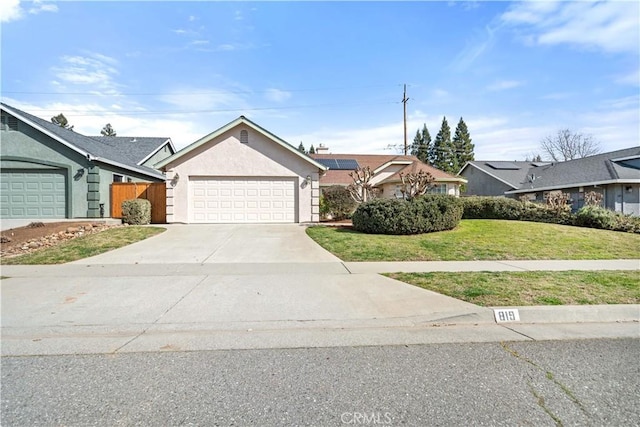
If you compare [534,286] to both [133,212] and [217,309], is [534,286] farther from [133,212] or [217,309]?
[133,212]

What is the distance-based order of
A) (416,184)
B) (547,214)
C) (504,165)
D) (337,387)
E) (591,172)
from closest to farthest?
(337,387) < (416,184) < (547,214) < (591,172) < (504,165)

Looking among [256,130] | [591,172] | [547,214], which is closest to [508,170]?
[591,172]

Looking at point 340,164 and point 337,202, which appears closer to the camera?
point 337,202

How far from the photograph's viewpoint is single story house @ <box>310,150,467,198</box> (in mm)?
26281

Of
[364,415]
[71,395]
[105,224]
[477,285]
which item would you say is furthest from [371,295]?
[105,224]

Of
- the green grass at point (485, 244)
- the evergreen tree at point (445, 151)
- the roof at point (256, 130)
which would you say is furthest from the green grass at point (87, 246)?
the evergreen tree at point (445, 151)

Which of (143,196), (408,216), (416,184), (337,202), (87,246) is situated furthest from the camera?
(337,202)

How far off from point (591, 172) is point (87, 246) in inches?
1206

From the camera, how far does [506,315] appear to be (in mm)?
4984

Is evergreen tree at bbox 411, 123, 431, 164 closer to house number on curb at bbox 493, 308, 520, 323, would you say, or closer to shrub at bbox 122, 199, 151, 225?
shrub at bbox 122, 199, 151, 225

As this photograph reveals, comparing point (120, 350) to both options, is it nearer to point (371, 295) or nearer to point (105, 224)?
point (371, 295)

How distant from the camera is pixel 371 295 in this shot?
19.8 ft

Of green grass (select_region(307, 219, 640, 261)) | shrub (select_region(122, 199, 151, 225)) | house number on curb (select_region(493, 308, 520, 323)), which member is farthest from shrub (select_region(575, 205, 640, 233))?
shrub (select_region(122, 199, 151, 225))

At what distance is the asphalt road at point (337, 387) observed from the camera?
8.87ft
